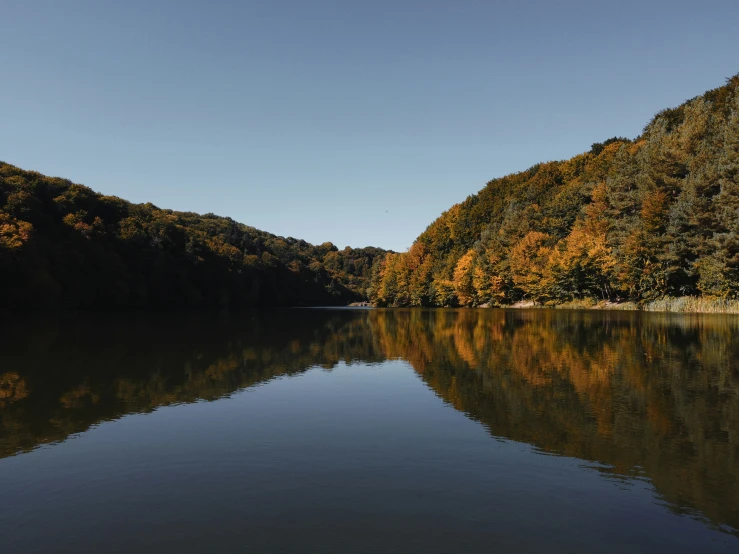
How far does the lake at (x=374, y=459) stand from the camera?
20.8 ft

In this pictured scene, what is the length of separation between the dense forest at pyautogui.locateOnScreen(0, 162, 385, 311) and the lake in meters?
61.2

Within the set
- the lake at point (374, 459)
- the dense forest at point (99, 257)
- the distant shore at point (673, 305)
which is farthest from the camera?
the dense forest at point (99, 257)

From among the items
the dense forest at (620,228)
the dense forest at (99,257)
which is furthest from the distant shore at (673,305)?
the dense forest at (99,257)

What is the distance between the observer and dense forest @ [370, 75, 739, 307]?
5388 cm

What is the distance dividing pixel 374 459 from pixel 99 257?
93072mm

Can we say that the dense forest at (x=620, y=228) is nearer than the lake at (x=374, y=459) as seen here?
No

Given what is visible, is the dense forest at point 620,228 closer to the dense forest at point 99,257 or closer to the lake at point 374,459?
the lake at point 374,459

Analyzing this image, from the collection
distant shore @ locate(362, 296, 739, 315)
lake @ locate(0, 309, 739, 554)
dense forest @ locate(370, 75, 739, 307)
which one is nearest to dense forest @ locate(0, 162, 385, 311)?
dense forest @ locate(370, 75, 739, 307)

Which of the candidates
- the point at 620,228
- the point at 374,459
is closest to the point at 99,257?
the point at 620,228

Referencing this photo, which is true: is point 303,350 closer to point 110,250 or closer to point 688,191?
point 688,191

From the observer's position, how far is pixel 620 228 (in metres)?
69.9

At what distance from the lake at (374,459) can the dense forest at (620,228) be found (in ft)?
140

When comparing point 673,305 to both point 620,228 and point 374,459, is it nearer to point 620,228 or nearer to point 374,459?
point 620,228

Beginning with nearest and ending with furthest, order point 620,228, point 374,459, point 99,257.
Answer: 1. point 374,459
2. point 620,228
3. point 99,257
